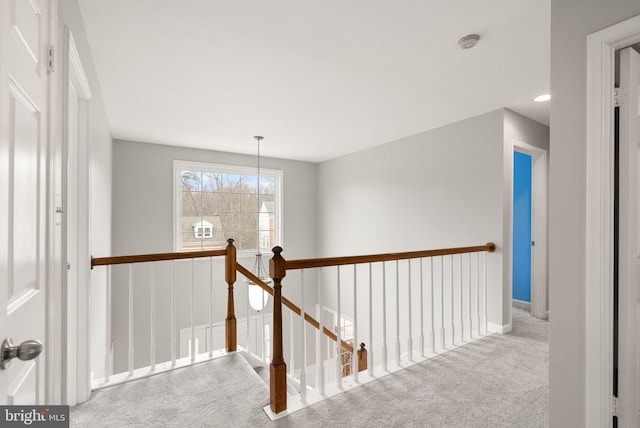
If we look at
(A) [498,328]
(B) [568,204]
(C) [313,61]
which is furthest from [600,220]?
(A) [498,328]

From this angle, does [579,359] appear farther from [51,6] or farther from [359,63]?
[51,6]

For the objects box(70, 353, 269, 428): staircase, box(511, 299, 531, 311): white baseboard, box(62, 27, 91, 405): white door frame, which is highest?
box(62, 27, 91, 405): white door frame

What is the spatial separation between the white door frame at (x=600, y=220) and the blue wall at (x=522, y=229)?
134 inches

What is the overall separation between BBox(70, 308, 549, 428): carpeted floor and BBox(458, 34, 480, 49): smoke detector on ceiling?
7.65 ft

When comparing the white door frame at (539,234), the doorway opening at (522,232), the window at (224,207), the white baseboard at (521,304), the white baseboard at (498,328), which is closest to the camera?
the white baseboard at (498,328)

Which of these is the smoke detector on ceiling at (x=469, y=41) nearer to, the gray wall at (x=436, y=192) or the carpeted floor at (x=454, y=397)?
the gray wall at (x=436, y=192)

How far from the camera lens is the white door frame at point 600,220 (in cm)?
137

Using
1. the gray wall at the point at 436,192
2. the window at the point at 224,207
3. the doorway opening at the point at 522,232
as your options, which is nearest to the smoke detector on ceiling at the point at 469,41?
the gray wall at the point at 436,192

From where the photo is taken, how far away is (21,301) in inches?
33.0

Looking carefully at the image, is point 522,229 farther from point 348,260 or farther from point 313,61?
point 313,61

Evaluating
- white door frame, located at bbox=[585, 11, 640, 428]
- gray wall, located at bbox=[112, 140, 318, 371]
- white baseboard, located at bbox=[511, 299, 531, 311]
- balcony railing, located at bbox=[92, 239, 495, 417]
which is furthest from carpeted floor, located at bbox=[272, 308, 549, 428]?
gray wall, located at bbox=[112, 140, 318, 371]

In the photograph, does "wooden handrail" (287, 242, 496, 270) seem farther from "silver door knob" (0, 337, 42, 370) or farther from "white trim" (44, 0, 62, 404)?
"silver door knob" (0, 337, 42, 370)

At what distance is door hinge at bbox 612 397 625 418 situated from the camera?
1371 millimetres

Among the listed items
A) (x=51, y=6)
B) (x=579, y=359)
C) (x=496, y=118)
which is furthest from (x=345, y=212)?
(x=51, y=6)
